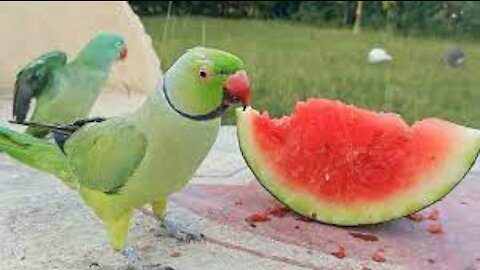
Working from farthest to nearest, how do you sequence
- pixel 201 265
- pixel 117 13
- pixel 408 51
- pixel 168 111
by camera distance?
pixel 408 51 < pixel 117 13 < pixel 201 265 < pixel 168 111

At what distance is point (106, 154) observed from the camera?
2330 millimetres

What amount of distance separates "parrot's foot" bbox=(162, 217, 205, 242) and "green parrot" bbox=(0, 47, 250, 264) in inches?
6.3

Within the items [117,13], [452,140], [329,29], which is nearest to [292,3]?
[329,29]

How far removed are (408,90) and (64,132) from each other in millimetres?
4275

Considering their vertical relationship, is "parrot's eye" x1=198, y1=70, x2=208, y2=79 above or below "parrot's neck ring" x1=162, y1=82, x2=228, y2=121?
above

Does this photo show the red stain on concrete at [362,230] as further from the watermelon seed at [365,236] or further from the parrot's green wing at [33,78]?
the parrot's green wing at [33,78]

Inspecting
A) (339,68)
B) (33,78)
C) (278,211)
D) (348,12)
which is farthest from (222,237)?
(348,12)

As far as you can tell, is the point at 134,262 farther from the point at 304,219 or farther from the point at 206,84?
the point at 304,219

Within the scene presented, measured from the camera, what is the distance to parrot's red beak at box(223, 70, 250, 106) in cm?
212

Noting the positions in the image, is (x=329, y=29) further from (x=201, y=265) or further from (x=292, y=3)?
(x=201, y=265)

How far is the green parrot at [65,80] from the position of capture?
11.2ft

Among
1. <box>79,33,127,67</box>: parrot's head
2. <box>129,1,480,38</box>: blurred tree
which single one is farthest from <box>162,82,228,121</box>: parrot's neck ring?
<box>129,1,480,38</box>: blurred tree

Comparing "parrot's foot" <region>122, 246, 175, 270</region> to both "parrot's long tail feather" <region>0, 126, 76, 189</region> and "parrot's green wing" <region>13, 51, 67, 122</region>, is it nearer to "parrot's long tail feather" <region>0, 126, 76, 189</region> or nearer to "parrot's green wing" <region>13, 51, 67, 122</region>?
"parrot's long tail feather" <region>0, 126, 76, 189</region>

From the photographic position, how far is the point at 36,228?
2.65m
